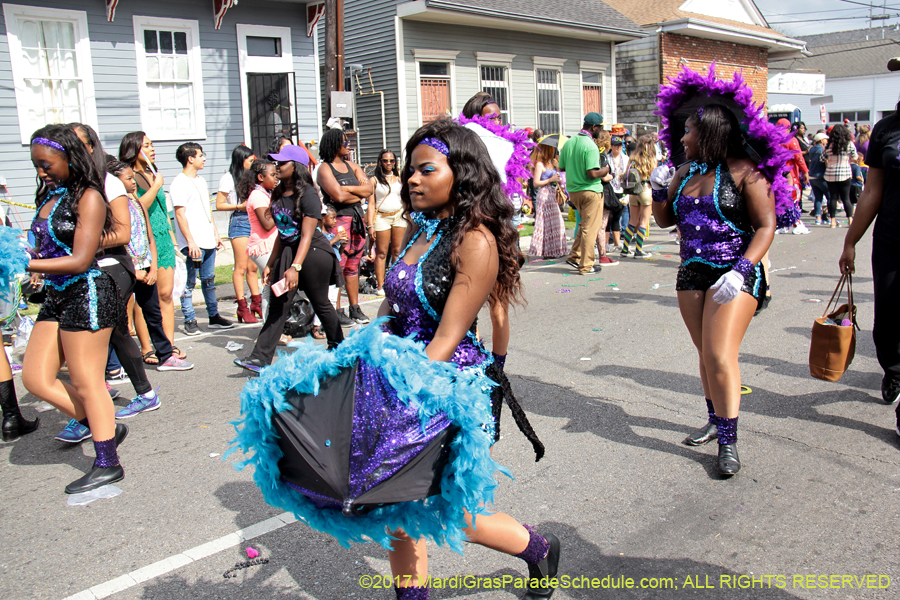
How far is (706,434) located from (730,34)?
2551 cm

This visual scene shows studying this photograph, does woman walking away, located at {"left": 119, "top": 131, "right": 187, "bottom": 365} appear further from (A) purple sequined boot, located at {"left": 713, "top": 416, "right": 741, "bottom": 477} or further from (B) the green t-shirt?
(B) the green t-shirt

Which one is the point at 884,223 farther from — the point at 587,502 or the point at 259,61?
the point at 259,61

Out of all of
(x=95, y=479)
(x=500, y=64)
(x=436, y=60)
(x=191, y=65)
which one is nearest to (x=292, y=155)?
(x=95, y=479)

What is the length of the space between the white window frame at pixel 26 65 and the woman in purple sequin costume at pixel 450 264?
11.5m

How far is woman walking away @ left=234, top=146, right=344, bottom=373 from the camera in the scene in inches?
225

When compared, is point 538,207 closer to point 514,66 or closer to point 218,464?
point 218,464

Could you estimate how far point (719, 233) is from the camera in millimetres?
3943

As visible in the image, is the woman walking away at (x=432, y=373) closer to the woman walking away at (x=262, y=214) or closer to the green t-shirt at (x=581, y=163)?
the woman walking away at (x=262, y=214)

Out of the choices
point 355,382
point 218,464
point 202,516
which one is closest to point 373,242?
point 218,464

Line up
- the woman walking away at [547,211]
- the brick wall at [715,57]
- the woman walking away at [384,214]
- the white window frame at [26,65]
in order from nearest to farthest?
the woman walking away at [384,214], the woman walking away at [547,211], the white window frame at [26,65], the brick wall at [715,57]

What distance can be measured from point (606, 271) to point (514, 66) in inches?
463

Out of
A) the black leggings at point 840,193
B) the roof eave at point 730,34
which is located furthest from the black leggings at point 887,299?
the roof eave at point 730,34

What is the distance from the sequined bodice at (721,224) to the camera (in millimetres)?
3926

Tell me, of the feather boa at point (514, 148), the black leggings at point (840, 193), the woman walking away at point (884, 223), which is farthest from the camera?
the black leggings at point (840, 193)
